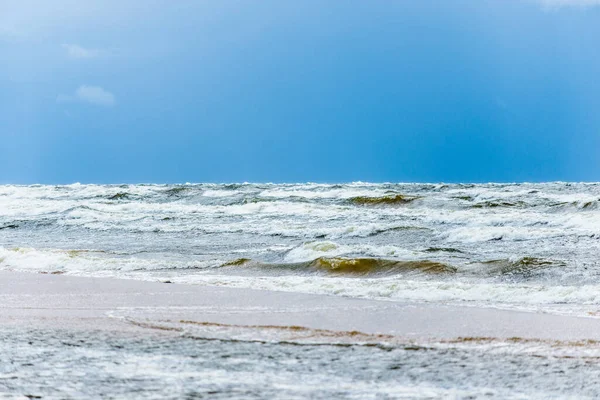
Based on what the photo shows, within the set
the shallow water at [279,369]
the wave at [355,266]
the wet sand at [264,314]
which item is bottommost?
the shallow water at [279,369]

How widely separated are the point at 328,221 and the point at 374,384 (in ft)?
42.8

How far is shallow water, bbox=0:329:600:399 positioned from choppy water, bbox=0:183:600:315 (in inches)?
78.5

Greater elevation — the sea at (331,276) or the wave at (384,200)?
the wave at (384,200)

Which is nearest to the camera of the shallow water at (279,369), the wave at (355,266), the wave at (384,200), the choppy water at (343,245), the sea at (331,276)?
the shallow water at (279,369)

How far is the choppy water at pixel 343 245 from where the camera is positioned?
5770mm

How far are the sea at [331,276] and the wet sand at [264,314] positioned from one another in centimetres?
35

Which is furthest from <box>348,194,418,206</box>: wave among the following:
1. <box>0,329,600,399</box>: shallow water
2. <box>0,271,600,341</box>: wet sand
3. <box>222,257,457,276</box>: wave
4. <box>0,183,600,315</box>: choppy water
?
<box>0,329,600,399</box>: shallow water

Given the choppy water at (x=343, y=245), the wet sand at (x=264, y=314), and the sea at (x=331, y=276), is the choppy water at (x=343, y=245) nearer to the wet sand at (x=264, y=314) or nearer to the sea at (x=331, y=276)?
the sea at (x=331, y=276)

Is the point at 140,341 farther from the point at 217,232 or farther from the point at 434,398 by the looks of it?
the point at 217,232

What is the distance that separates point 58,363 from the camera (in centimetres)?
253

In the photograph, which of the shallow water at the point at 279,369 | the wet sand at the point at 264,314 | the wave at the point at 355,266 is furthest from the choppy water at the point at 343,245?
the shallow water at the point at 279,369

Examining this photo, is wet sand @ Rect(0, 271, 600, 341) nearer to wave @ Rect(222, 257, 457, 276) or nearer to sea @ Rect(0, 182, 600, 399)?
sea @ Rect(0, 182, 600, 399)

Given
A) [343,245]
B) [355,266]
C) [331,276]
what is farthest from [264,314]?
[343,245]

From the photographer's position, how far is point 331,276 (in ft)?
23.6
